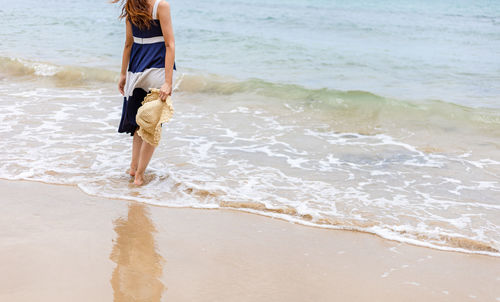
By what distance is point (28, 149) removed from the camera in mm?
5809

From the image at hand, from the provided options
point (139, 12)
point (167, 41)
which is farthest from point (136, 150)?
point (139, 12)

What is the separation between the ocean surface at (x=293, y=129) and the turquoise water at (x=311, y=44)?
96 mm

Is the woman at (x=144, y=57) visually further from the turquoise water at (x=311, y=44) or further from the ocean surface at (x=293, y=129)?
the turquoise water at (x=311, y=44)

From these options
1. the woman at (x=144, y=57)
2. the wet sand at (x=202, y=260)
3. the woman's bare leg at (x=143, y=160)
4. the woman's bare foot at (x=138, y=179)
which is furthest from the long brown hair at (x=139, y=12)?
the wet sand at (x=202, y=260)

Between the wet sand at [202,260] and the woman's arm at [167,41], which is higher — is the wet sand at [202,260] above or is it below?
below

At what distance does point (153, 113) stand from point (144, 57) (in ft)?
1.57

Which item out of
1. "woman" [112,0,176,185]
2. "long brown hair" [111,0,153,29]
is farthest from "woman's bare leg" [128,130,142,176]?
"long brown hair" [111,0,153,29]

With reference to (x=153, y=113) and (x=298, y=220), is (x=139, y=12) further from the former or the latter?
(x=298, y=220)

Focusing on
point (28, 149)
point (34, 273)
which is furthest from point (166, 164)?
point (34, 273)

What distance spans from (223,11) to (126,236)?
2423cm

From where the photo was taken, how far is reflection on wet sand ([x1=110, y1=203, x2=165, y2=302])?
299cm

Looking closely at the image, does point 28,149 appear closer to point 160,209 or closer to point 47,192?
point 47,192

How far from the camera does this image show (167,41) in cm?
429

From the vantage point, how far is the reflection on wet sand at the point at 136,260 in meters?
2.99
